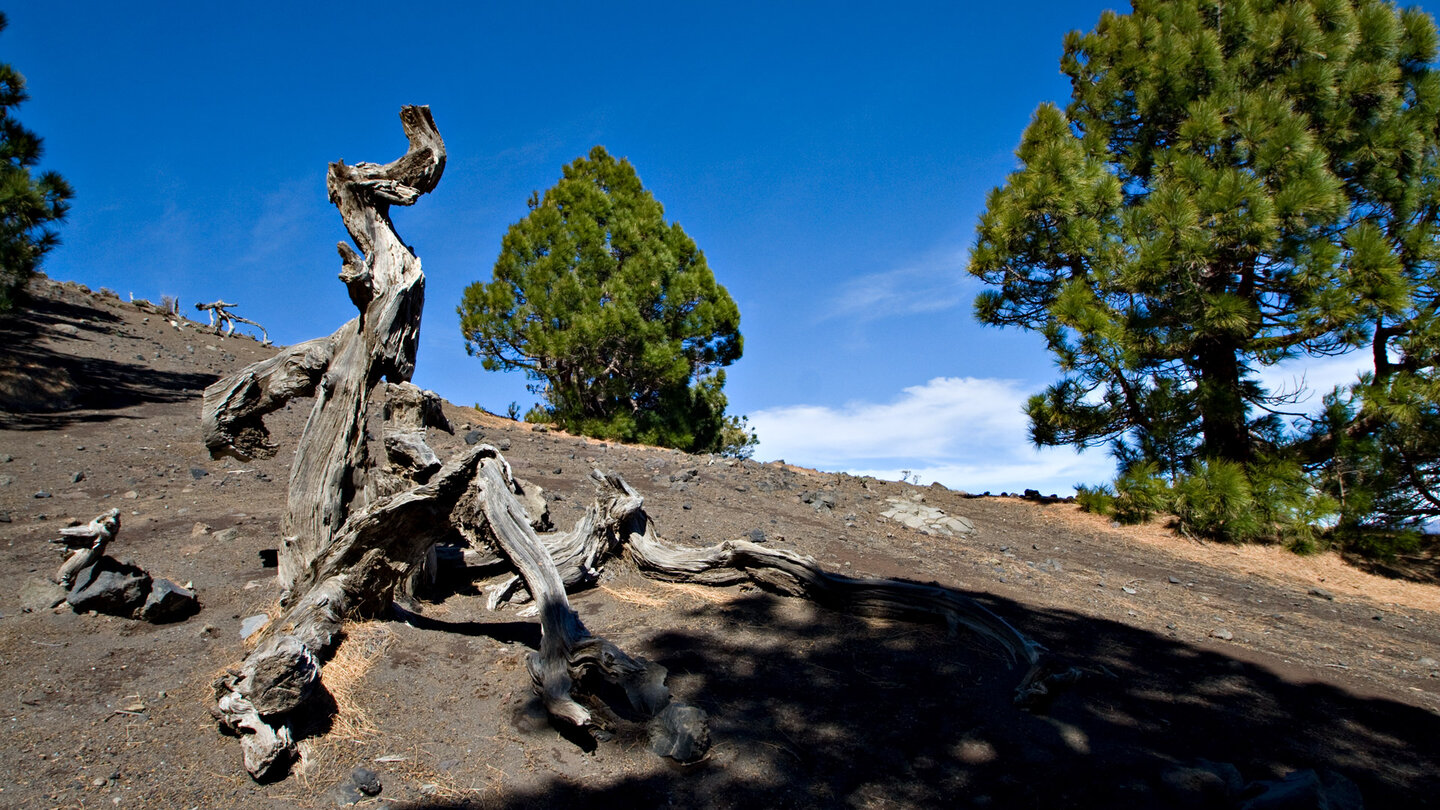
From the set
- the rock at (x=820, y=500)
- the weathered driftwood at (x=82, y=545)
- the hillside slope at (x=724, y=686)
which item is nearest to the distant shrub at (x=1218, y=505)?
the hillside slope at (x=724, y=686)

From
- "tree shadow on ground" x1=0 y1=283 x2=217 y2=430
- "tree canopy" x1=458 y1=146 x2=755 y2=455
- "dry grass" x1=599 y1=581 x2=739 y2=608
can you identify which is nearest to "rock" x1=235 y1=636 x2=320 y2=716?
"dry grass" x1=599 y1=581 x2=739 y2=608

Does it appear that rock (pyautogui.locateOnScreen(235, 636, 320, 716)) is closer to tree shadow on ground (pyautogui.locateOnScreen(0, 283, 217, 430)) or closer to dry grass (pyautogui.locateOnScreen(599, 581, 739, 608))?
dry grass (pyautogui.locateOnScreen(599, 581, 739, 608))

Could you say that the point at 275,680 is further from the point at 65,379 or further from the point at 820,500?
the point at 65,379

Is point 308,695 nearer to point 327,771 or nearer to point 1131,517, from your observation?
point 327,771

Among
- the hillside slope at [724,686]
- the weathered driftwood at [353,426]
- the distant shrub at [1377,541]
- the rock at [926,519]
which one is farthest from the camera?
the distant shrub at [1377,541]

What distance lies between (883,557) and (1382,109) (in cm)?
1139

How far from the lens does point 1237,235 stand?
10914 millimetres

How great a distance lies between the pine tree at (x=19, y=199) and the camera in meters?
10.4

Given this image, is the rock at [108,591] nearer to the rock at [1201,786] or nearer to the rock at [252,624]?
the rock at [252,624]

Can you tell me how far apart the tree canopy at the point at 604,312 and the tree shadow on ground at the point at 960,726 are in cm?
1412

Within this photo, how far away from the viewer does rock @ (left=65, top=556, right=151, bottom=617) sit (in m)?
4.34

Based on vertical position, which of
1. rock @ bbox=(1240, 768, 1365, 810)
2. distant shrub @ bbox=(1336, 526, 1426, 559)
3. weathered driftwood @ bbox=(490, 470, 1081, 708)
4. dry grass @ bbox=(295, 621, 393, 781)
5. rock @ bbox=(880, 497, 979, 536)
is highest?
distant shrub @ bbox=(1336, 526, 1426, 559)

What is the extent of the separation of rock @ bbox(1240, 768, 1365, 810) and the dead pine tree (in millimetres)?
946

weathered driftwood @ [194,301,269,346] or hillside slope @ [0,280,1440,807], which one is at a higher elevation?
weathered driftwood @ [194,301,269,346]
